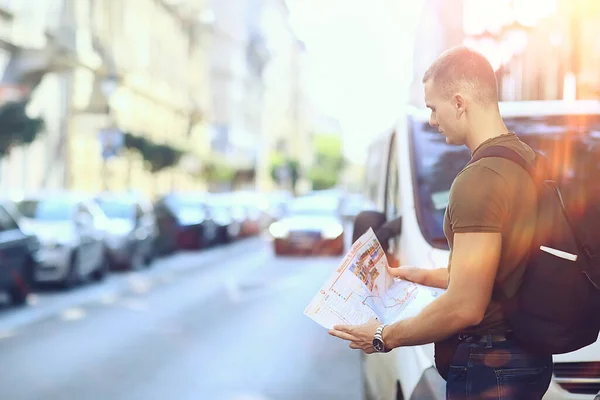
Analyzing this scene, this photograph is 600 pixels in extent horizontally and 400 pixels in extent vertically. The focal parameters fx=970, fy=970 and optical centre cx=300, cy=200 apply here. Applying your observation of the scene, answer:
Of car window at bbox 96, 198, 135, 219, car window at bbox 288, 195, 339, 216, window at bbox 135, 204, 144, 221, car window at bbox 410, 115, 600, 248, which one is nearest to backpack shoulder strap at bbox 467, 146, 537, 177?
car window at bbox 410, 115, 600, 248

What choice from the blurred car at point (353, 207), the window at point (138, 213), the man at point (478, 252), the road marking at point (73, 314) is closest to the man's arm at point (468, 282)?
the man at point (478, 252)

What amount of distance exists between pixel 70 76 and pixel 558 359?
3502cm

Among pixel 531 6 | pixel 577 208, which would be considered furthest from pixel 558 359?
pixel 531 6

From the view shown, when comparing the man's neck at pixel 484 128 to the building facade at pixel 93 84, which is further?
the building facade at pixel 93 84

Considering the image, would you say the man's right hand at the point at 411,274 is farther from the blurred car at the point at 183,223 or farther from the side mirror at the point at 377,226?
the blurred car at the point at 183,223

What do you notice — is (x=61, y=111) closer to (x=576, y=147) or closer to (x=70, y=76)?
(x=70, y=76)

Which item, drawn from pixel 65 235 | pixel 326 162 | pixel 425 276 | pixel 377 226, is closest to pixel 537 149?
pixel 377 226

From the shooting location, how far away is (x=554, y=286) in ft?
8.89

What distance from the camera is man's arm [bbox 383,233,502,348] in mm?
2646

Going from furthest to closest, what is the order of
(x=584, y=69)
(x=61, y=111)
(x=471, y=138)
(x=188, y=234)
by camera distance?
(x=61, y=111)
(x=188, y=234)
(x=584, y=69)
(x=471, y=138)

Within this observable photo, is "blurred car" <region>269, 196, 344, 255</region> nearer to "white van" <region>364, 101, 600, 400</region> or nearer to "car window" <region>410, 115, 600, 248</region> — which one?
"white van" <region>364, 101, 600, 400</region>

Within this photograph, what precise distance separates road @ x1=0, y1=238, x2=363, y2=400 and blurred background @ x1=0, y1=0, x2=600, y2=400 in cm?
4

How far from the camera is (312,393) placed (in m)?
7.95

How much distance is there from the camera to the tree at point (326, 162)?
144m
